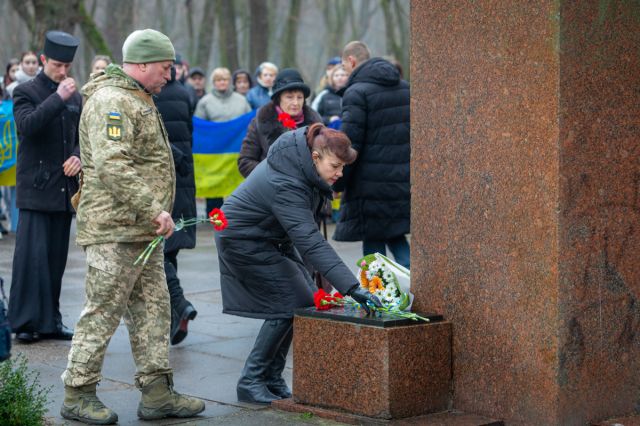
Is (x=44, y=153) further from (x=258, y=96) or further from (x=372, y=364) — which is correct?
(x=258, y=96)

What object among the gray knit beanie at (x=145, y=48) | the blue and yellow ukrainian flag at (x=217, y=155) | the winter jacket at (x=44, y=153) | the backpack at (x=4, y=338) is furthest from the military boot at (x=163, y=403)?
the blue and yellow ukrainian flag at (x=217, y=155)

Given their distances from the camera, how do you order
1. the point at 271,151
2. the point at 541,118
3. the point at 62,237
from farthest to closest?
the point at 62,237 < the point at 271,151 < the point at 541,118

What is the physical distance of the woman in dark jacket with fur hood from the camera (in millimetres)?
8297

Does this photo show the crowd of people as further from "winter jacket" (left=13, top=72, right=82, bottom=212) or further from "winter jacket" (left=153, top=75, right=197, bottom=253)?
"winter jacket" (left=153, top=75, right=197, bottom=253)

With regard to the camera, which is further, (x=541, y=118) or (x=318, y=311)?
(x=318, y=311)

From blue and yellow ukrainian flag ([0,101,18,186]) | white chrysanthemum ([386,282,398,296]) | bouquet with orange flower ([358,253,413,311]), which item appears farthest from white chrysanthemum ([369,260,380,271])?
blue and yellow ukrainian flag ([0,101,18,186])

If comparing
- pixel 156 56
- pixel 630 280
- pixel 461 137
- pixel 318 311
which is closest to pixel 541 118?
pixel 461 137

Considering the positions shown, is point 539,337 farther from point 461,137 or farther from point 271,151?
point 271,151

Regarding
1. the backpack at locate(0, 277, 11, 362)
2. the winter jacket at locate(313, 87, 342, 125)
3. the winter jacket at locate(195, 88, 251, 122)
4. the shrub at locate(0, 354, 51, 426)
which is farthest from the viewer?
the winter jacket at locate(195, 88, 251, 122)

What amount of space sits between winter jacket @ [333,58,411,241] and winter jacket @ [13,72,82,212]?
6.22 ft

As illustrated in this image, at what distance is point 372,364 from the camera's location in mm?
5527

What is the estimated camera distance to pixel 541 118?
5.29 m

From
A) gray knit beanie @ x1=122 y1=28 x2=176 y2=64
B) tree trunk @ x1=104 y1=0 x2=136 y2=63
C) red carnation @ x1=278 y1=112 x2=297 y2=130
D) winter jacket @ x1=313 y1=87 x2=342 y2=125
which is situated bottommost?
red carnation @ x1=278 y1=112 x2=297 y2=130

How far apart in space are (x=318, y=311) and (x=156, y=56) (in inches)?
57.8
